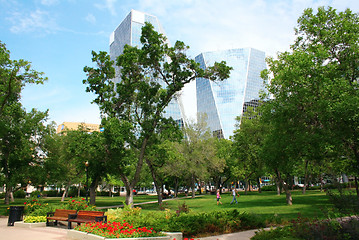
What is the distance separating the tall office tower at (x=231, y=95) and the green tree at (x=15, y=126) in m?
100.0

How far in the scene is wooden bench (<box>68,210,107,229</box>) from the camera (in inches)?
480

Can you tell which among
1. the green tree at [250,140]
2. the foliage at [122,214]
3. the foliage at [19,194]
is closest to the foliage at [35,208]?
the foliage at [122,214]

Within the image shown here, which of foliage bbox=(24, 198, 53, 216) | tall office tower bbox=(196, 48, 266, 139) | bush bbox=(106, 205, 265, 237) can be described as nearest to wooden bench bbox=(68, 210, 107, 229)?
bush bbox=(106, 205, 265, 237)

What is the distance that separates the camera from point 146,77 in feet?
78.1

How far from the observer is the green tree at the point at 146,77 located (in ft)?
69.2

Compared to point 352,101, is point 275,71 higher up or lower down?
higher up

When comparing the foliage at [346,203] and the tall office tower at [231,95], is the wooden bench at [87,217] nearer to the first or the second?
the foliage at [346,203]

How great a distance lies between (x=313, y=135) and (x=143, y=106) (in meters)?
14.4

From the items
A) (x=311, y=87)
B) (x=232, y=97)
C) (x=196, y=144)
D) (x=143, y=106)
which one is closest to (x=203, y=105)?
(x=232, y=97)

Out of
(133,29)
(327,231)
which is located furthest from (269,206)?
(133,29)

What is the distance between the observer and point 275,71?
57.8ft

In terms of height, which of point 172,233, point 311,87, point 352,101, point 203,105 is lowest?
point 172,233

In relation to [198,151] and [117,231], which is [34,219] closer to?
[117,231]

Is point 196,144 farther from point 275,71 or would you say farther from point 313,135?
point 313,135
